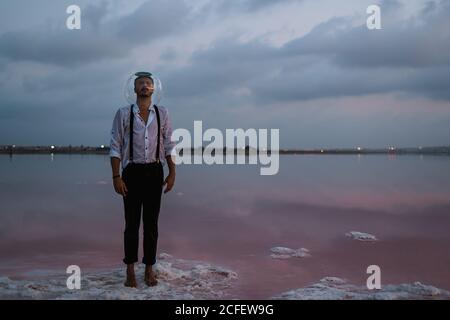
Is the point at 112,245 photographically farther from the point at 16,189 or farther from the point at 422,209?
the point at 16,189

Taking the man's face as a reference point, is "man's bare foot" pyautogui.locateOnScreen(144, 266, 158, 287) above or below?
below

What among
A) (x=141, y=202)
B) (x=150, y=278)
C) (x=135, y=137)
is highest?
(x=135, y=137)

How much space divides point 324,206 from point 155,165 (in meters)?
5.95

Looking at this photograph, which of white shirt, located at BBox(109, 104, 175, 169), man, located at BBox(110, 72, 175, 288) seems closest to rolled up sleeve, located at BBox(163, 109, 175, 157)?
man, located at BBox(110, 72, 175, 288)

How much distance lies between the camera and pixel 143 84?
3781 mm

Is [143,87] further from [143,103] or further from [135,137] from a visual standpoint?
[135,137]

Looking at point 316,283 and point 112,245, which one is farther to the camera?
point 112,245

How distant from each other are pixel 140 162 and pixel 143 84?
687mm

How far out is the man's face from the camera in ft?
12.4

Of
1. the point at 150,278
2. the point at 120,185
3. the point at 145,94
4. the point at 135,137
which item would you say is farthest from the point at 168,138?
the point at 150,278

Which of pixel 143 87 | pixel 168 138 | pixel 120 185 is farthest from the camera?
pixel 168 138

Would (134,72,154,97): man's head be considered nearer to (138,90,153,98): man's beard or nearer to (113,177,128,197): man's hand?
(138,90,153,98): man's beard
